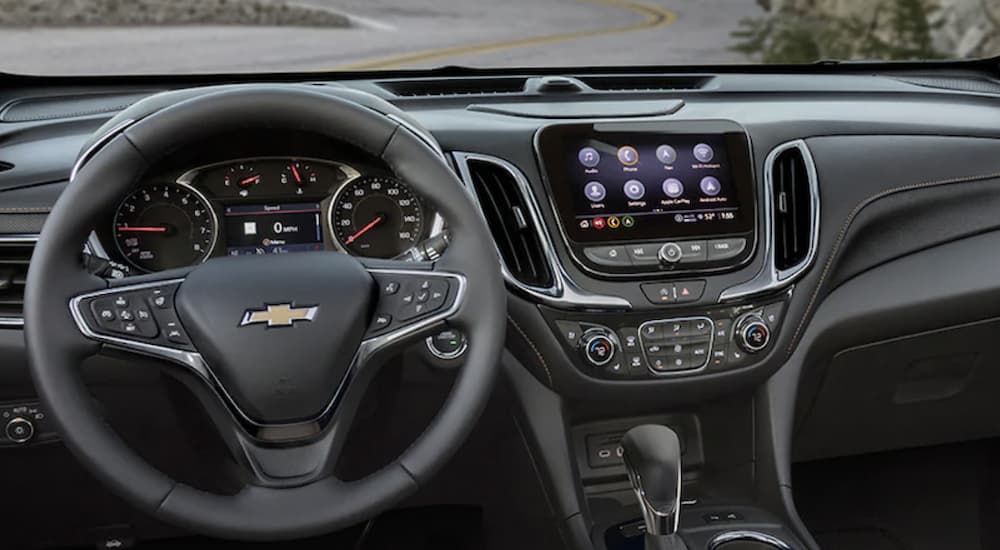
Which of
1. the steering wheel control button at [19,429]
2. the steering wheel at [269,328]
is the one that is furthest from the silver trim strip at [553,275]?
the steering wheel control button at [19,429]

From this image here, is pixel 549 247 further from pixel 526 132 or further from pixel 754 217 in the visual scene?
pixel 754 217

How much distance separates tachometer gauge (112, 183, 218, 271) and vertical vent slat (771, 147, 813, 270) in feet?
3.57

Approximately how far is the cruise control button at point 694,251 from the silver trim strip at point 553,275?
0.51 ft

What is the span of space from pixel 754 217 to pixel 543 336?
479 mm

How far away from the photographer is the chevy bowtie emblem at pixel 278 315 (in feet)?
5.70

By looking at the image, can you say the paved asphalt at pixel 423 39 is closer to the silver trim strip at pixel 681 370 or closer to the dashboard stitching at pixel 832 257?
the dashboard stitching at pixel 832 257

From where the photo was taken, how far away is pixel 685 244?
2342 millimetres

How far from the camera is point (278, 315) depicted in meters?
1.75

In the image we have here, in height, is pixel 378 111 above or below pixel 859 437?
above

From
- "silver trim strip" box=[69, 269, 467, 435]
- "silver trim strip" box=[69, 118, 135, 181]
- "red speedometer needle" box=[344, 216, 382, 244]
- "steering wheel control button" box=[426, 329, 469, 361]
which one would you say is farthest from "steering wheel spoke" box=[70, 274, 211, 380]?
"steering wheel control button" box=[426, 329, 469, 361]

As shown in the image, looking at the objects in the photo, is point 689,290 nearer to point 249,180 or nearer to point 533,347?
point 533,347

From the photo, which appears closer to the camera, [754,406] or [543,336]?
[543,336]

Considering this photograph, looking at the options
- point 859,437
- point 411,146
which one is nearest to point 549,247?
point 411,146

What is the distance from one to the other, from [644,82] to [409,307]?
1263mm
